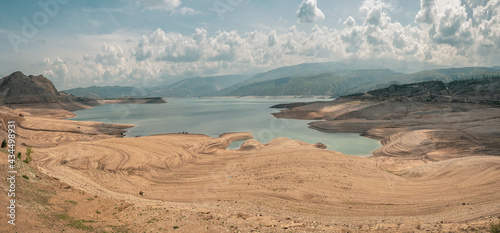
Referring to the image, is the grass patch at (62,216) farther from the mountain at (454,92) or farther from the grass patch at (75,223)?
the mountain at (454,92)

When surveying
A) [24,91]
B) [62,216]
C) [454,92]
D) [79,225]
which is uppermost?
[24,91]

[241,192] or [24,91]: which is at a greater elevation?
[24,91]

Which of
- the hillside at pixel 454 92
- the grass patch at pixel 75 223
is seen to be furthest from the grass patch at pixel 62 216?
the hillside at pixel 454 92

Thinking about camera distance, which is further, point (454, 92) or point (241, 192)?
point (454, 92)

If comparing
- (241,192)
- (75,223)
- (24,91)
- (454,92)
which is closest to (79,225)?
(75,223)

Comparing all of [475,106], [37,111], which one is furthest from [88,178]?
[37,111]

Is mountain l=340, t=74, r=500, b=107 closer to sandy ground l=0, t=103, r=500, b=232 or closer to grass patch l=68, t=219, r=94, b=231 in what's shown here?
sandy ground l=0, t=103, r=500, b=232

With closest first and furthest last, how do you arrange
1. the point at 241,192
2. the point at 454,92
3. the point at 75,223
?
the point at 75,223
the point at 241,192
the point at 454,92

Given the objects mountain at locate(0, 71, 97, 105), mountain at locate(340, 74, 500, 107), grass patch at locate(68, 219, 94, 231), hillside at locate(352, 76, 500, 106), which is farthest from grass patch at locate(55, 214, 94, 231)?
mountain at locate(0, 71, 97, 105)

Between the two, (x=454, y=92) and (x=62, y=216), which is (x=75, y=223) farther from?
(x=454, y=92)

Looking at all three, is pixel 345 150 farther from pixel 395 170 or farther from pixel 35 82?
pixel 35 82
